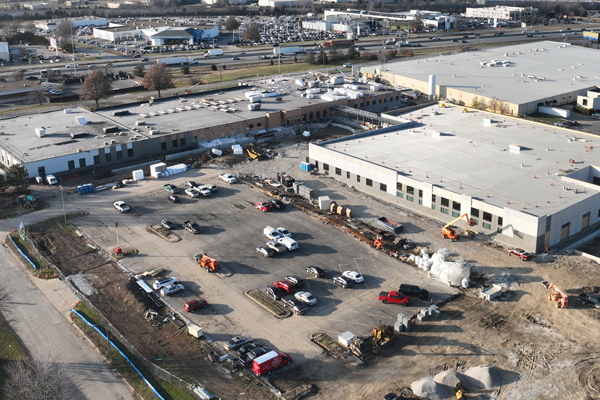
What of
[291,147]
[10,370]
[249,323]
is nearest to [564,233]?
[249,323]

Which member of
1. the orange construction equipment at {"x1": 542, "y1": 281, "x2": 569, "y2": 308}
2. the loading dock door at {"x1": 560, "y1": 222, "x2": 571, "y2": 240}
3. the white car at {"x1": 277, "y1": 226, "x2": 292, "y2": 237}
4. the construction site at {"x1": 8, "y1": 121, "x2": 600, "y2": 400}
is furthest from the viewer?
the white car at {"x1": 277, "y1": 226, "x2": 292, "y2": 237}

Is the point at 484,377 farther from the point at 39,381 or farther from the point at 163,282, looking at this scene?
the point at 39,381

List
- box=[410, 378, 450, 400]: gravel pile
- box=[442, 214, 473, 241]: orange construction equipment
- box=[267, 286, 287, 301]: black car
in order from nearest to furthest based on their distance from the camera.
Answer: box=[410, 378, 450, 400]: gravel pile < box=[267, 286, 287, 301]: black car < box=[442, 214, 473, 241]: orange construction equipment

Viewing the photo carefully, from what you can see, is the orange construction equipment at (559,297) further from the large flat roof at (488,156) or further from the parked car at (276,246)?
the parked car at (276,246)

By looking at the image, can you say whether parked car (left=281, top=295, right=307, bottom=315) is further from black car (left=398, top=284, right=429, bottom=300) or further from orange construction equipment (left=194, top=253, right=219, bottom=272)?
black car (left=398, top=284, right=429, bottom=300)

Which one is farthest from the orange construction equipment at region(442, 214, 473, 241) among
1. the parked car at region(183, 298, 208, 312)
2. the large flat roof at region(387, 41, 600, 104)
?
the large flat roof at region(387, 41, 600, 104)

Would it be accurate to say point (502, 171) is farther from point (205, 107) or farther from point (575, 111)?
point (205, 107)
